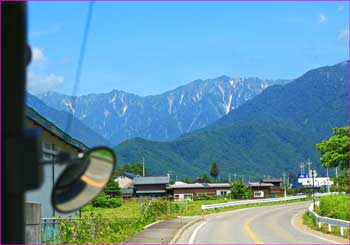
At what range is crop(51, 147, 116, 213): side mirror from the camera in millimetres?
2953

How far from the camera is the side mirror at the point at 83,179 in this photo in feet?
9.69

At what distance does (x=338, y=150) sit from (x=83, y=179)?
43.9 m

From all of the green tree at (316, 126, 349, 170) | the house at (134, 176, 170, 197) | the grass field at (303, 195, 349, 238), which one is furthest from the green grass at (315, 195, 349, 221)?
the house at (134, 176, 170, 197)

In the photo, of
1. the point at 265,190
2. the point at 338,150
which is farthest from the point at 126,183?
the point at 338,150

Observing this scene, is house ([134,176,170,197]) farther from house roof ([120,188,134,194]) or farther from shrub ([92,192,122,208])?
shrub ([92,192,122,208])

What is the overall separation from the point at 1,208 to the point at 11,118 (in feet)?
1.34

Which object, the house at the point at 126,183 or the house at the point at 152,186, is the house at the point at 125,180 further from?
the house at the point at 152,186

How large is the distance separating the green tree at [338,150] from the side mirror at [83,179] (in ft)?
140

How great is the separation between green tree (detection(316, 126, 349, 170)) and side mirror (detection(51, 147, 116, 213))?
140ft

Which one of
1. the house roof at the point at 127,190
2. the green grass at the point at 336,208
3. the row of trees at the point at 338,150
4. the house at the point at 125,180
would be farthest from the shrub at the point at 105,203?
the house at the point at 125,180

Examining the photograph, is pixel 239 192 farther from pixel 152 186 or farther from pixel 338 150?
pixel 338 150

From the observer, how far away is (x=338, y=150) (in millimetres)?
44781

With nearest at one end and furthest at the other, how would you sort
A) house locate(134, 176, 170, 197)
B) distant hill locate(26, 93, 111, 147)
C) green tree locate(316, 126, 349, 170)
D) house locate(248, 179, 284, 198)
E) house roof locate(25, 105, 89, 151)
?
distant hill locate(26, 93, 111, 147), house roof locate(25, 105, 89, 151), green tree locate(316, 126, 349, 170), house locate(134, 176, 170, 197), house locate(248, 179, 284, 198)

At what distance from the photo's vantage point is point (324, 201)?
1304 inches
